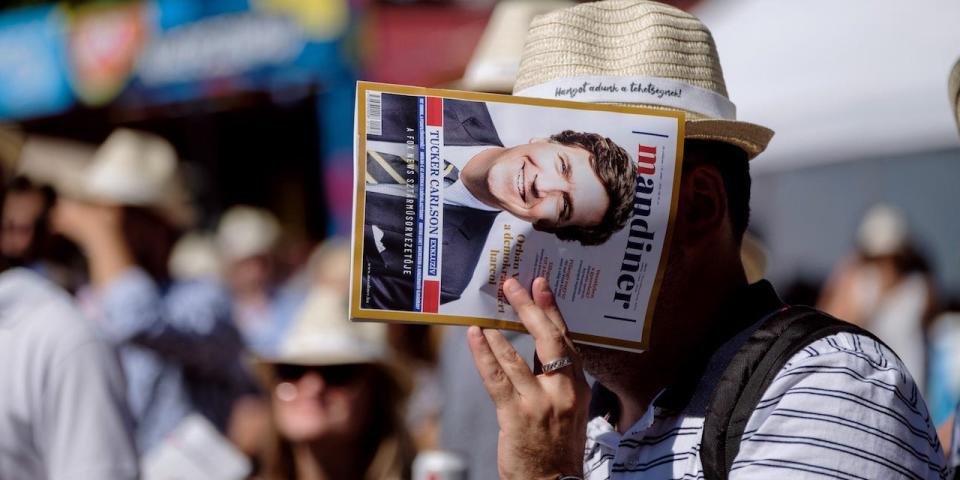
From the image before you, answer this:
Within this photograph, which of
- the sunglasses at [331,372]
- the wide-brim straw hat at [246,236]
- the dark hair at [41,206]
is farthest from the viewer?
the wide-brim straw hat at [246,236]

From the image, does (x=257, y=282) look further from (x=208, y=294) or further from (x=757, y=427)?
(x=757, y=427)

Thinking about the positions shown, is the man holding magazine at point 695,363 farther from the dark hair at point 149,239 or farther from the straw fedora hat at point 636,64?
the dark hair at point 149,239

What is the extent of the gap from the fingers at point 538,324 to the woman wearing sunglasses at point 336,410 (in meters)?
2.15

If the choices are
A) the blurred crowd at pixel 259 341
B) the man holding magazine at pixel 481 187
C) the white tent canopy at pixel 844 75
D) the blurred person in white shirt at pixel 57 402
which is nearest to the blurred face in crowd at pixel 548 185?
the man holding magazine at pixel 481 187

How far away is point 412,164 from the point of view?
164cm

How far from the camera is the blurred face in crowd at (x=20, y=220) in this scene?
3.44 meters

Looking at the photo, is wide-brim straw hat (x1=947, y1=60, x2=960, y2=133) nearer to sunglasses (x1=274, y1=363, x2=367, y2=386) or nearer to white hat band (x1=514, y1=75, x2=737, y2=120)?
white hat band (x1=514, y1=75, x2=737, y2=120)

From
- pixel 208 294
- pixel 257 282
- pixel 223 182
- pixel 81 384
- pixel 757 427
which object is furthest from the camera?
pixel 223 182

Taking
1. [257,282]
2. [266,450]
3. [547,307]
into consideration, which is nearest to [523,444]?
[547,307]

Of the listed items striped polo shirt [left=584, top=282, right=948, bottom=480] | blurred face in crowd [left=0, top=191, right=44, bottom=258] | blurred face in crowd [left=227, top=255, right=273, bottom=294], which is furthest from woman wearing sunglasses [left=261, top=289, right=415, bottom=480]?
blurred face in crowd [left=227, top=255, right=273, bottom=294]

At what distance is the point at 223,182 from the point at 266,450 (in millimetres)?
9384

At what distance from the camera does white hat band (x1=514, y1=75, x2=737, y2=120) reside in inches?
70.9

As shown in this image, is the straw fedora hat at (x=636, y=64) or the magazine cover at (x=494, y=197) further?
the straw fedora hat at (x=636, y=64)

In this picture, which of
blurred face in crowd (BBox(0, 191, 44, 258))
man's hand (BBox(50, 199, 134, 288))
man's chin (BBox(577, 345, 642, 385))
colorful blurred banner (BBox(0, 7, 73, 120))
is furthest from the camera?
colorful blurred banner (BBox(0, 7, 73, 120))
